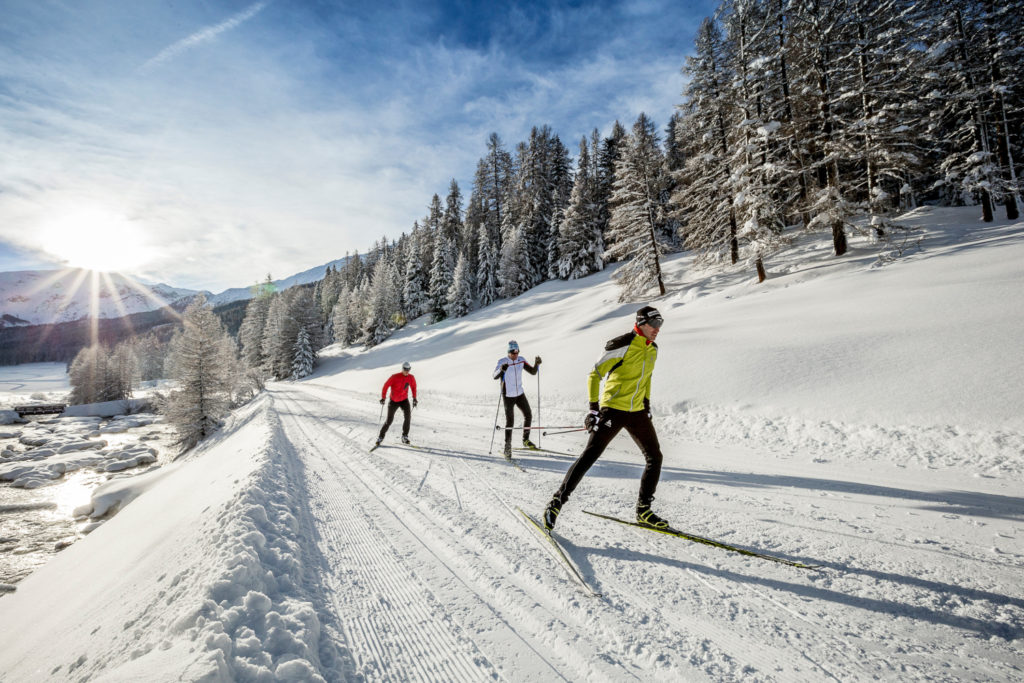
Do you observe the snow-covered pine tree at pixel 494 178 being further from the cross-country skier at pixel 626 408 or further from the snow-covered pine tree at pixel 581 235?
the cross-country skier at pixel 626 408

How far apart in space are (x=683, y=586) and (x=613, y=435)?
4.66 feet

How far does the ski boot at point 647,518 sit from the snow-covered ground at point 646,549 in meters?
0.14

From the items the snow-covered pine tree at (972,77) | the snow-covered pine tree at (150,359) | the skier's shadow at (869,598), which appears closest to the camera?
the skier's shadow at (869,598)

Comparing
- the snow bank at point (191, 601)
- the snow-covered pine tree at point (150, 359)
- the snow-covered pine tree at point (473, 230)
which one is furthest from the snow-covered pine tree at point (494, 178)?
the snow-covered pine tree at point (150, 359)

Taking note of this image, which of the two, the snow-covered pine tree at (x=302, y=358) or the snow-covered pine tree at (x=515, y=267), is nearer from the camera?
the snow-covered pine tree at (x=302, y=358)

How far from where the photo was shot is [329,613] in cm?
312

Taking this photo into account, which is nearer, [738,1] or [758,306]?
[758,306]

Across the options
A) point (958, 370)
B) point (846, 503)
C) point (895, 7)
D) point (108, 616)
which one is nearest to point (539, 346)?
point (958, 370)

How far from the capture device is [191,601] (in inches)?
120

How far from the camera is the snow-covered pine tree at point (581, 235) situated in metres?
41.4

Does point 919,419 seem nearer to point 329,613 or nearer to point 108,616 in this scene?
point 329,613

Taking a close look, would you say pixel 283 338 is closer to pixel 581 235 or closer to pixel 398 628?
pixel 581 235

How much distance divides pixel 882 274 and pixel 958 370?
8892 mm

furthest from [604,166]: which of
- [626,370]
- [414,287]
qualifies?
[626,370]
